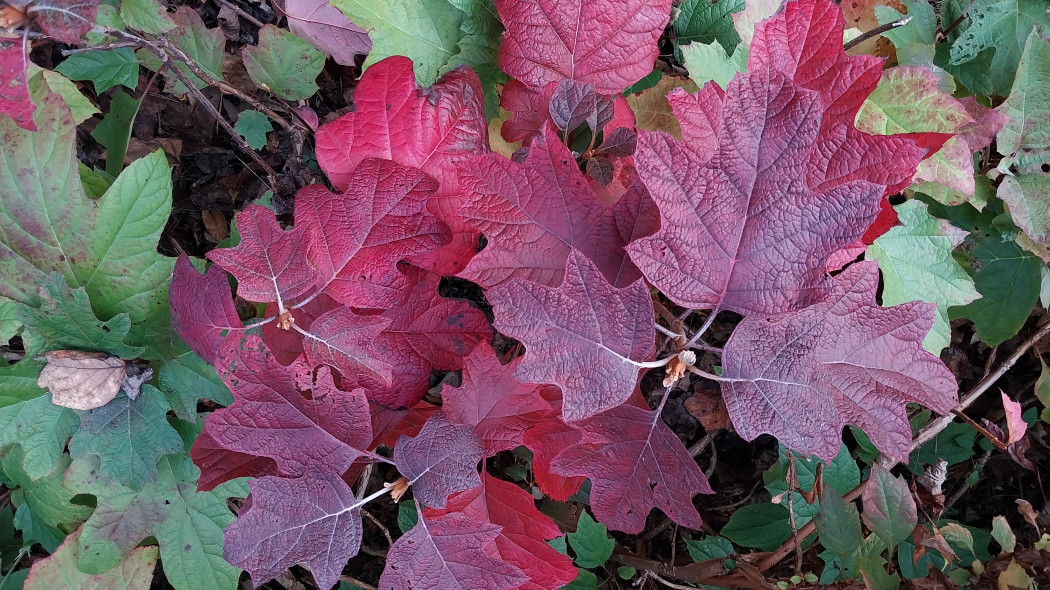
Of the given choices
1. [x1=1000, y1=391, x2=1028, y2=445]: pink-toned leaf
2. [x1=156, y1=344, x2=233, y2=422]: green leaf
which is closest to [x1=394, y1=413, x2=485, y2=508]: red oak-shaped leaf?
[x1=156, y1=344, x2=233, y2=422]: green leaf

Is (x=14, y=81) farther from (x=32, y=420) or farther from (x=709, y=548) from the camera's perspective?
(x=709, y=548)

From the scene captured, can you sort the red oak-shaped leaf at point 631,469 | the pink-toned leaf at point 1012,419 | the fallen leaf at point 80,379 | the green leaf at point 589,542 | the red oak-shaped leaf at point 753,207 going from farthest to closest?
the green leaf at point 589,542, the pink-toned leaf at point 1012,419, the fallen leaf at point 80,379, the red oak-shaped leaf at point 631,469, the red oak-shaped leaf at point 753,207

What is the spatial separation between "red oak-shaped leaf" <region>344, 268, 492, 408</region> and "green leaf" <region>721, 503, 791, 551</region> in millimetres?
893

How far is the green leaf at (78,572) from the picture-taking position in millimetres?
1362

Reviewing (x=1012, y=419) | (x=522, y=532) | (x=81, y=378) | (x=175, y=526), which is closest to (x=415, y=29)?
(x=81, y=378)

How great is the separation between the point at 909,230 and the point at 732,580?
860mm

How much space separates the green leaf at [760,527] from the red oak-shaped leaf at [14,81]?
167 centimetres

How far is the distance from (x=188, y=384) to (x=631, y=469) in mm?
869

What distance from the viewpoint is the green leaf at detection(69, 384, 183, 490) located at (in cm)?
119

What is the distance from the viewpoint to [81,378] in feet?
3.70

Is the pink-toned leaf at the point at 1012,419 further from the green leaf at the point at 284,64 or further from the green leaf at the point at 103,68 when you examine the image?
the green leaf at the point at 103,68

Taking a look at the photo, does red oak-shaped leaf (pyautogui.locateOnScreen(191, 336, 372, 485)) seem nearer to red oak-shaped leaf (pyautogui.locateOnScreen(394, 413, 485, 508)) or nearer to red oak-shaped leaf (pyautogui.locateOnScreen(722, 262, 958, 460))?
red oak-shaped leaf (pyautogui.locateOnScreen(394, 413, 485, 508))

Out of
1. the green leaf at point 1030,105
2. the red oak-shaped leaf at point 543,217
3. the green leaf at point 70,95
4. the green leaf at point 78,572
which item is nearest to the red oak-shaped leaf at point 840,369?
the red oak-shaped leaf at point 543,217

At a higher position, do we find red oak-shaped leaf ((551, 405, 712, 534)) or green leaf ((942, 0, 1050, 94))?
green leaf ((942, 0, 1050, 94))
